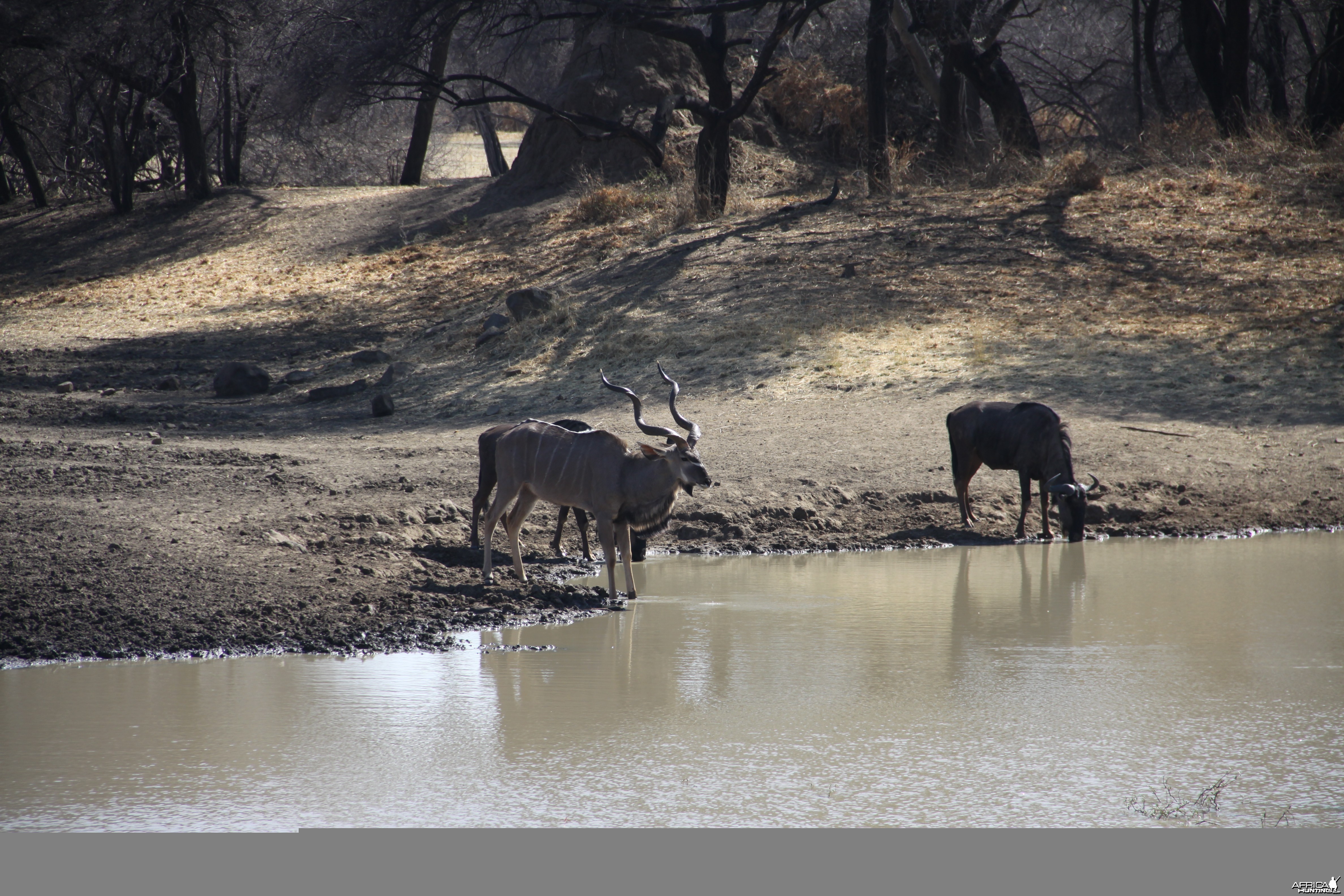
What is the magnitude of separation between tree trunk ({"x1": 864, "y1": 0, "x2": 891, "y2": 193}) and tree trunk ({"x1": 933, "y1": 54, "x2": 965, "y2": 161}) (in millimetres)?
1296

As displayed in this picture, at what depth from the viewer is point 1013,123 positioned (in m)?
22.1

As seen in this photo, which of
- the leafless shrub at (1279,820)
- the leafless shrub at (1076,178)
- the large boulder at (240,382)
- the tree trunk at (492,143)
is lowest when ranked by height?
the leafless shrub at (1279,820)

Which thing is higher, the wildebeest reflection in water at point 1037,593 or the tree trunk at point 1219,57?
the tree trunk at point 1219,57

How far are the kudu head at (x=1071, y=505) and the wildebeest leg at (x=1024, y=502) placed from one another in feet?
1.03

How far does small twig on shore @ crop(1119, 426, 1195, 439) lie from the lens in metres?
12.3

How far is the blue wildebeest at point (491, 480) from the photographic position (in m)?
8.73

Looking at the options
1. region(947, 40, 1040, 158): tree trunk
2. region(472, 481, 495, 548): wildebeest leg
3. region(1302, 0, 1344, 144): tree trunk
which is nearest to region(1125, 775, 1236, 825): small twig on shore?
region(472, 481, 495, 548): wildebeest leg

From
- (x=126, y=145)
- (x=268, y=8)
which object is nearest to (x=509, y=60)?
(x=268, y=8)

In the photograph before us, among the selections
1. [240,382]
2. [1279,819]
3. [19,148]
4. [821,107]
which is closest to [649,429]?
[1279,819]

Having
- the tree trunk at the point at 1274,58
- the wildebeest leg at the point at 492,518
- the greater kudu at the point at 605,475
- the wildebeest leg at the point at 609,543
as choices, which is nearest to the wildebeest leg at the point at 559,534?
the wildebeest leg at the point at 492,518

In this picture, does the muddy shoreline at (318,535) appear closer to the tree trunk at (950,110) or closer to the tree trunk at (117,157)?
the tree trunk at (950,110)

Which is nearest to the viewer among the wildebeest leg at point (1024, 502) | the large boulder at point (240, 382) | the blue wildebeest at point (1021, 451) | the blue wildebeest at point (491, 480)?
the blue wildebeest at point (491, 480)

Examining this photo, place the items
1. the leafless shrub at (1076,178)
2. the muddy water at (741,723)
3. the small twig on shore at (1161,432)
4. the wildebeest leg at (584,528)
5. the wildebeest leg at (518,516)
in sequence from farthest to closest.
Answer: the leafless shrub at (1076,178), the small twig on shore at (1161,432), the wildebeest leg at (584,528), the wildebeest leg at (518,516), the muddy water at (741,723)

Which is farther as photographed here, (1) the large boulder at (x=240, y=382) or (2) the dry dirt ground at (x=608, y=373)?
(1) the large boulder at (x=240, y=382)
